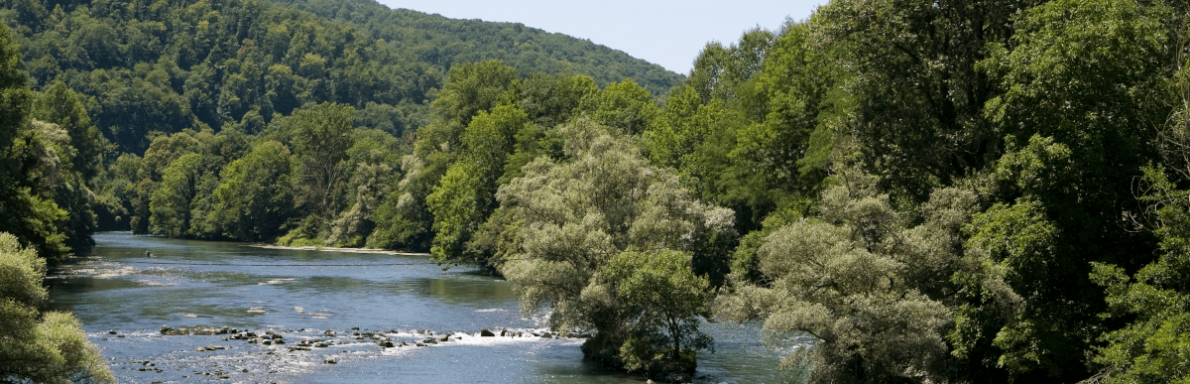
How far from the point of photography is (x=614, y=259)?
141 ft

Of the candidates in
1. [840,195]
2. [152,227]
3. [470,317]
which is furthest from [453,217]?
[152,227]

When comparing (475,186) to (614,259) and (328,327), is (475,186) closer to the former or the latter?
(328,327)

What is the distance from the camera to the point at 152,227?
566ft

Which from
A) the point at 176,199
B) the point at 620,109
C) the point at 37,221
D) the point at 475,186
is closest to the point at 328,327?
the point at 37,221

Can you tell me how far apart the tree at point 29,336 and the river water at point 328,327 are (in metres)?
10.7

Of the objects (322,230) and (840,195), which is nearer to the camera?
(840,195)

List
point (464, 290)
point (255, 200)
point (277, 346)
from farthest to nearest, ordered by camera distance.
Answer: point (255, 200)
point (464, 290)
point (277, 346)

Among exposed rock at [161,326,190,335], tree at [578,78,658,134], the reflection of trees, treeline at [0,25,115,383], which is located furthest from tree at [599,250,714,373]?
tree at [578,78,658,134]

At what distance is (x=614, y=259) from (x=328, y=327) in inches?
761

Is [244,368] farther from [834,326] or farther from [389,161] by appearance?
[389,161]

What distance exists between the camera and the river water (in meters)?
40.6

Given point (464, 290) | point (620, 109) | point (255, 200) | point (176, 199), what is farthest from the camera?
point (176, 199)

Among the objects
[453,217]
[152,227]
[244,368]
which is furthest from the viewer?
[152,227]

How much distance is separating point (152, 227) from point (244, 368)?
14643 centimetres
